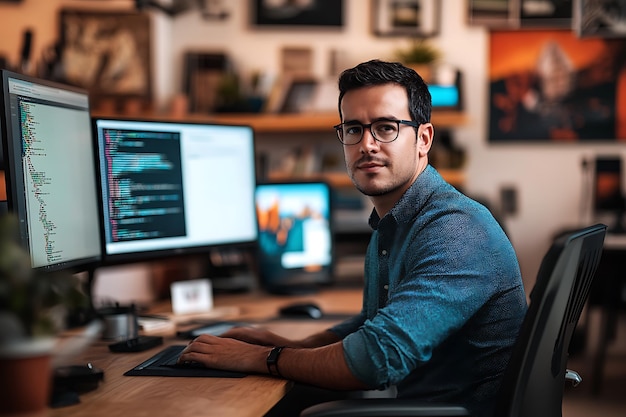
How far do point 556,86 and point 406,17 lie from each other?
3.28 feet

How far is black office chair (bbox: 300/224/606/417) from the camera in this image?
128 centimetres

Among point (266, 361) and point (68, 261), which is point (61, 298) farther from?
point (68, 261)

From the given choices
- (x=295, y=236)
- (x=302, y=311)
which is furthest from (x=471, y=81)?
(x=302, y=311)

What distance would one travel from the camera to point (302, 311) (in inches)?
93.9

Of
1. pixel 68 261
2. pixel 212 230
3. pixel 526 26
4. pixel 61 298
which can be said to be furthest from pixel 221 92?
pixel 61 298

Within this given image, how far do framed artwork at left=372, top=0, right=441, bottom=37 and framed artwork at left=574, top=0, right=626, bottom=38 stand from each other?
853 mm

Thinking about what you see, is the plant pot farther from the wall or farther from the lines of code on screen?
the wall

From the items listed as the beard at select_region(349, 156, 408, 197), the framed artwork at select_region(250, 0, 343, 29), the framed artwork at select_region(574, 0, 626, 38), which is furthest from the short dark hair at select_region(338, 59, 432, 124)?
the framed artwork at select_region(574, 0, 626, 38)

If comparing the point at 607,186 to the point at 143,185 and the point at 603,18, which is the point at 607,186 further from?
the point at 143,185

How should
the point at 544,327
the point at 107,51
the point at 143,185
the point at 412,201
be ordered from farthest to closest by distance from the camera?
the point at 107,51 → the point at 143,185 → the point at 412,201 → the point at 544,327

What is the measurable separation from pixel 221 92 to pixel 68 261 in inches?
113

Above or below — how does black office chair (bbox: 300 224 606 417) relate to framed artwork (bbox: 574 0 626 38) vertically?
below

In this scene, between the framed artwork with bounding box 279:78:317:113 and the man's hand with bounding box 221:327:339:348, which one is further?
the framed artwork with bounding box 279:78:317:113

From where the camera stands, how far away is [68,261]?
1.82m
